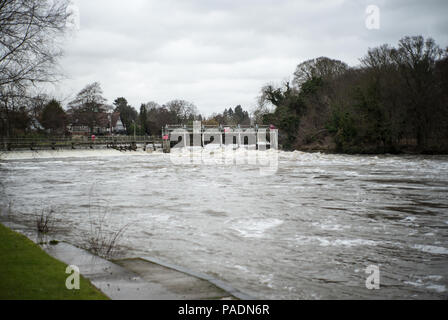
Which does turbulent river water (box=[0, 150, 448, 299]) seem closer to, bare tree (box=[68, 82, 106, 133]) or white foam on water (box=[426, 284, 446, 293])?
white foam on water (box=[426, 284, 446, 293])

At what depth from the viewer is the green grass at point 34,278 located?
193 inches

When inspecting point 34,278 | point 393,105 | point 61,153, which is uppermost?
point 393,105

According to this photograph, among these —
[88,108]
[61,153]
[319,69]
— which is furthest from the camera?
[88,108]

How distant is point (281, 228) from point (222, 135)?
75.9 m

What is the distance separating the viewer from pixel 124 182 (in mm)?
23516

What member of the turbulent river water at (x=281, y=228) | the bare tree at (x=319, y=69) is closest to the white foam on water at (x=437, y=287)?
the turbulent river water at (x=281, y=228)

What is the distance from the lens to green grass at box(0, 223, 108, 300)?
16.1 ft

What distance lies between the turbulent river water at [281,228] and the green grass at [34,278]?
2386mm

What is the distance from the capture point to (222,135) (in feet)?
285

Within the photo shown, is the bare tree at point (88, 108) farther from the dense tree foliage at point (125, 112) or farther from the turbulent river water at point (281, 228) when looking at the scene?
the turbulent river water at point (281, 228)

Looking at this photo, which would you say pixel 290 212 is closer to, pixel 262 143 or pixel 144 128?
pixel 262 143

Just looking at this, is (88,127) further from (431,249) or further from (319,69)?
(431,249)

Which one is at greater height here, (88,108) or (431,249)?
(88,108)

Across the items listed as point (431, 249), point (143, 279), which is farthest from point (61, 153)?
point (431, 249)
